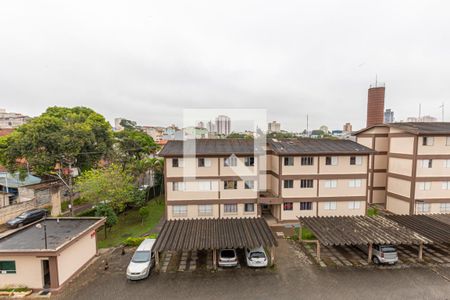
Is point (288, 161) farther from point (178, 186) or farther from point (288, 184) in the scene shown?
Result: point (178, 186)

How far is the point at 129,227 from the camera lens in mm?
23719

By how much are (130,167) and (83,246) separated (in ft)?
50.3

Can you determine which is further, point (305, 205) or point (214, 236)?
point (305, 205)

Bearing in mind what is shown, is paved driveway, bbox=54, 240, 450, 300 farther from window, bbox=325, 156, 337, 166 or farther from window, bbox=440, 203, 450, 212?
window, bbox=440, 203, 450, 212

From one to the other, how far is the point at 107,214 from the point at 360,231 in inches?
917

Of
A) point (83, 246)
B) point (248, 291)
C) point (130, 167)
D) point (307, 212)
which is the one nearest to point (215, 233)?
point (248, 291)

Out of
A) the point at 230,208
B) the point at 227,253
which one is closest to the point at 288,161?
the point at 230,208

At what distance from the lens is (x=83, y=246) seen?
629 inches

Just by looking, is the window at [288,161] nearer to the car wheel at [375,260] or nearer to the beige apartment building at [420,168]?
the car wheel at [375,260]

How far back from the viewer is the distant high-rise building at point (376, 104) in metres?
33.5

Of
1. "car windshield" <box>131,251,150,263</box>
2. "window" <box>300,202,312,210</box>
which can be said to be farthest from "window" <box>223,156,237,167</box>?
"car windshield" <box>131,251,150,263</box>

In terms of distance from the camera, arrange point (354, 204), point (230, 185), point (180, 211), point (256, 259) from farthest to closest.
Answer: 1. point (354, 204)
2. point (230, 185)
3. point (180, 211)
4. point (256, 259)

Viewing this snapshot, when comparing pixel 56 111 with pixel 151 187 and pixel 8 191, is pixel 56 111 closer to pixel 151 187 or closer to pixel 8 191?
pixel 8 191

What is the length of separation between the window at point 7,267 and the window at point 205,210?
14334mm
